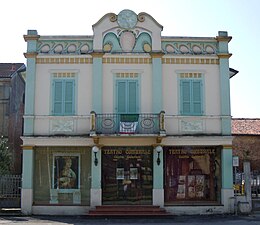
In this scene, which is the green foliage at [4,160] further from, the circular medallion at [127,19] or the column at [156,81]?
the circular medallion at [127,19]

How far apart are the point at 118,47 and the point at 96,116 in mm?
3645

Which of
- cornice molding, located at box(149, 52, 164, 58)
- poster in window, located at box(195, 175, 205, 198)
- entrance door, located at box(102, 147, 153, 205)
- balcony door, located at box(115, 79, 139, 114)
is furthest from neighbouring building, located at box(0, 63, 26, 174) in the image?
poster in window, located at box(195, 175, 205, 198)

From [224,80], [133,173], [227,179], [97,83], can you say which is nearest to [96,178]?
[133,173]

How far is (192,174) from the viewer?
21969mm

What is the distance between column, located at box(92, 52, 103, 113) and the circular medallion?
1.90 meters

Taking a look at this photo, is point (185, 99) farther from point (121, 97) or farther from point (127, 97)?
point (121, 97)

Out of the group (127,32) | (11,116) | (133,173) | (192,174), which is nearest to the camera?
(133,173)

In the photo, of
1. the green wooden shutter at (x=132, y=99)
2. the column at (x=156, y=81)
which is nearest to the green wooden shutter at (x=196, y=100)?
Answer: the column at (x=156, y=81)

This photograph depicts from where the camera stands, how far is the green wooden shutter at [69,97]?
70.0 feet

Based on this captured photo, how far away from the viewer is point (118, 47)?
2173 cm

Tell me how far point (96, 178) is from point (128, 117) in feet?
10.6

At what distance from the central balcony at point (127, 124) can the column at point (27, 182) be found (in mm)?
3381

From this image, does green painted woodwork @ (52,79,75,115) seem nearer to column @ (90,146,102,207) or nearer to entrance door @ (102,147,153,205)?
column @ (90,146,102,207)

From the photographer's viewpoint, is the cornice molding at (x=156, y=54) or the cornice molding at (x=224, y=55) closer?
the cornice molding at (x=156, y=54)
